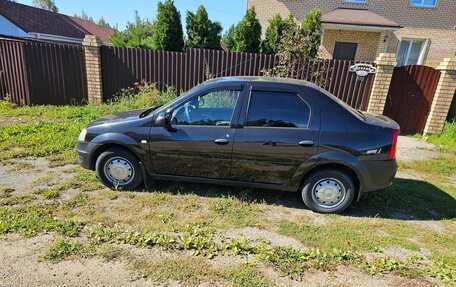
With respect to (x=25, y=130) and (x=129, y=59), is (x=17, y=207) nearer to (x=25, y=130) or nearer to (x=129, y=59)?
(x=25, y=130)

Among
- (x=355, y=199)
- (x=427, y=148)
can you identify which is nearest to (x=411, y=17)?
(x=427, y=148)

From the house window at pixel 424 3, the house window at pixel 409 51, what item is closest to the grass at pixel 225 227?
the house window at pixel 409 51

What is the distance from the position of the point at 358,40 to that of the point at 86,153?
1627cm

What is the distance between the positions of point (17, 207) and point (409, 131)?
9164 mm

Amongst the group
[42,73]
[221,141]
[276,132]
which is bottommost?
[221,141]

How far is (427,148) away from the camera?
6980 mm

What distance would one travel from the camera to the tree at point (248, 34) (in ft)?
39.3

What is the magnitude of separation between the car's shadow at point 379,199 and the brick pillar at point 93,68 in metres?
5.87

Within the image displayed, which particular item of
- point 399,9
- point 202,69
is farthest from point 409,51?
point 202,69

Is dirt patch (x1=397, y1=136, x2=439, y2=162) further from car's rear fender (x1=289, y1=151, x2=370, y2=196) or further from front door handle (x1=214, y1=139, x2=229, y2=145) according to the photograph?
front door handle (x1=214, y1=139, x2=229, y2=145)

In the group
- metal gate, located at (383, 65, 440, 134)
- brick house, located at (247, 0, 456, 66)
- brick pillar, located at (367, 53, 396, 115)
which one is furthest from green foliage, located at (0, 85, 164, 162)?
brick house, located at (247, 0, 456, 66)

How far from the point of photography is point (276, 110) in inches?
141

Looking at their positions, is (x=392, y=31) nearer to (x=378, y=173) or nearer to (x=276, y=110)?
(x=378, y=173)

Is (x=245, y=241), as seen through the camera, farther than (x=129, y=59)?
No
